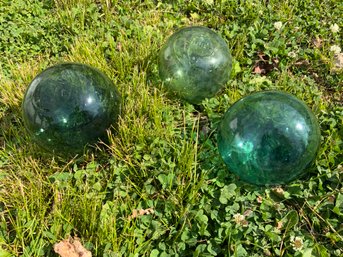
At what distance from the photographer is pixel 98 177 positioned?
2803mm

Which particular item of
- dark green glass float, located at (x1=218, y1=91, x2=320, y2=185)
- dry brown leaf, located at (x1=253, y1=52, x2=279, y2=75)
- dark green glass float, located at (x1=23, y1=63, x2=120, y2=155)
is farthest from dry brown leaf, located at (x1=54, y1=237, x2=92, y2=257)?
dry brown leaf, located at (x1=253, y1=52, x2=279, y2=75)

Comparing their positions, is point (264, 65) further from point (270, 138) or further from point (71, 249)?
point (71, 249)

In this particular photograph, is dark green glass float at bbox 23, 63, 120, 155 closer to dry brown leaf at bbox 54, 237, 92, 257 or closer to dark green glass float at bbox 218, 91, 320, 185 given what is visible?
dry brown leaf at bbox 54, 237, 92, 257

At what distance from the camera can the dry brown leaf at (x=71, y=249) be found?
2.35 m

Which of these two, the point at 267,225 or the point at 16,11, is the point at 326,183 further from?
the point at 16,11

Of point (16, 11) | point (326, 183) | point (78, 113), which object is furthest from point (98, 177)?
point (16, 11)

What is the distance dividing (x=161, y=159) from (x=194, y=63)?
0.73 m

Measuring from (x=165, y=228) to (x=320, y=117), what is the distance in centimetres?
148

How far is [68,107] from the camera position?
99.7 inches

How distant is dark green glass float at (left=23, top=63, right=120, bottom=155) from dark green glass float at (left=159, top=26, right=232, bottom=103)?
534mm

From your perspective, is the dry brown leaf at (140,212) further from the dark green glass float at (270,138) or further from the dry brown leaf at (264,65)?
the dry brown leaf at (264,65)

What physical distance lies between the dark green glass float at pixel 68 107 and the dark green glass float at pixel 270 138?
820mm

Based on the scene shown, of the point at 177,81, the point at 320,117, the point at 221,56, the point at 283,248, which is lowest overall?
the point at 283,248

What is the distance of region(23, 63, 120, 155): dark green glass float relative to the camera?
253cm
